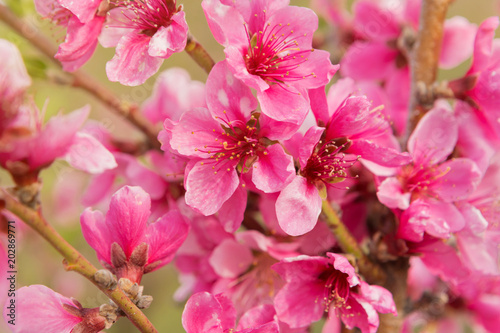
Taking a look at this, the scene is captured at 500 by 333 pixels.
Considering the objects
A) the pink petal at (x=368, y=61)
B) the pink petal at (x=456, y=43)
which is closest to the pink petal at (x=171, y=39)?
the pink petal at (x=368, y=61)

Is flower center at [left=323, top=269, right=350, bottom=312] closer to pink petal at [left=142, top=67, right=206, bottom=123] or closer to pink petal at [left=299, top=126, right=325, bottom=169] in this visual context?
pink petal at [left=299, top=126, right=325, bottom=169]

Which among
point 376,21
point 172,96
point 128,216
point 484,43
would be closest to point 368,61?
point 376,21

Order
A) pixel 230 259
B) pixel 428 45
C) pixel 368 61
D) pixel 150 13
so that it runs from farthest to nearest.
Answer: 1. pixel 368 61
2. pixel 428 45
3. pixel 230 259
4. pixel 150 13

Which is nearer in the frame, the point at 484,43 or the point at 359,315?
the point at 359,315

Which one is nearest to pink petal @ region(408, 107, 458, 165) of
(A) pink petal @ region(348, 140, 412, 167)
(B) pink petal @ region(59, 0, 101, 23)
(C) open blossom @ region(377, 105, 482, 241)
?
(C) open blossom @ region(377, 105, 482, 241)

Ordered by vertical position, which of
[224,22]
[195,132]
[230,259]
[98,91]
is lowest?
[230,259]

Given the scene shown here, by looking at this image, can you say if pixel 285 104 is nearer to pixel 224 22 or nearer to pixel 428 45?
pixel 224 22

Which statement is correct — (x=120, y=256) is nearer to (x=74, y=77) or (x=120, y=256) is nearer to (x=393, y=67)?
(x=74, y=77)
